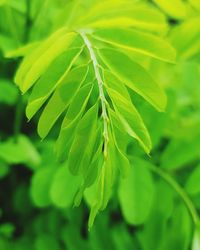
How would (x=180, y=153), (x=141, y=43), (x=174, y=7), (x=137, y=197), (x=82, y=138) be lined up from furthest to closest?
(x=180, y=153)
(x=137, y=197)
(x=174, y=7)
(x=141, y=43)
(x=82, y=138)

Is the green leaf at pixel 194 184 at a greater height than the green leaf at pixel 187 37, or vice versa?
the green leaf at pixel 187 37

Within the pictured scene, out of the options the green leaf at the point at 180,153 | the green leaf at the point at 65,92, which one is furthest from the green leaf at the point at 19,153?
the green leaf at the point at 65,92

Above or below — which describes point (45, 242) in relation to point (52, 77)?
below

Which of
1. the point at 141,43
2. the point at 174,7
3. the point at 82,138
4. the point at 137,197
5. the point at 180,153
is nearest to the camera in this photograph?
the point at 82,138

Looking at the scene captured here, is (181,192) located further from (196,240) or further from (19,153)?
(19,153)

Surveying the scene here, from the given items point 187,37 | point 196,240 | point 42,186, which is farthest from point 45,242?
point 187,37

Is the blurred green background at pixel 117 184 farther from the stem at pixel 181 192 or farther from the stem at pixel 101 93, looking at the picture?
the stem at pixel 101 93

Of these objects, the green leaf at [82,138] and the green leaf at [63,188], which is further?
the green leaf at [63,188]

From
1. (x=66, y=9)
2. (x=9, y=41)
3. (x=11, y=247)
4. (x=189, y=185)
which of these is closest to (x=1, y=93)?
(x=9, y=41)
